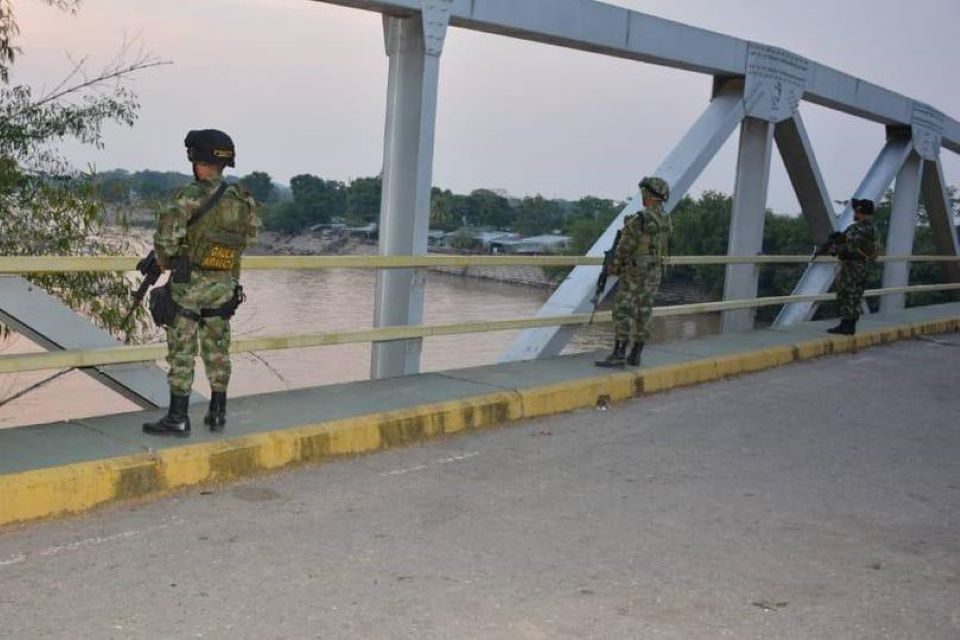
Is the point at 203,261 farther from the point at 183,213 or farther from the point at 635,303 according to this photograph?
the point at 635,303

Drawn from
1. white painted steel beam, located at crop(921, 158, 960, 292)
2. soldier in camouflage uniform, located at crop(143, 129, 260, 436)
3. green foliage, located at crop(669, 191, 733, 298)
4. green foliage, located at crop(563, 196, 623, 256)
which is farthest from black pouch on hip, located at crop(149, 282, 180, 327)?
green foliage, located at crop(669, 191, 733, 298)

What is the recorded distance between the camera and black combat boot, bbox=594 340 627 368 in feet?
24.6

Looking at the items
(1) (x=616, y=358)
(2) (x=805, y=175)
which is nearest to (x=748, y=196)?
(2) (x=805, y=175)

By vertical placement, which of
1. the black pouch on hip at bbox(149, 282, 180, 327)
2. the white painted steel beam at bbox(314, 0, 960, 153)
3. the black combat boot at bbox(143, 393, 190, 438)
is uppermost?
the white painted steel beam at bbox(314, 0, 960, 153)

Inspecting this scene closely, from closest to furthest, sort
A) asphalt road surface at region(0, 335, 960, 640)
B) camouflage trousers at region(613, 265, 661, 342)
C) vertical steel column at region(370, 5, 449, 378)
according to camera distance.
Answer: asphalt road surface at region(0, 335, 960, 640), vertical steel column at region(370, 5, 449, 378), camouflage trousers at region(613, 265, 661, 342)

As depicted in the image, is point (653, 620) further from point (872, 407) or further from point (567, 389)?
point (872, 407)

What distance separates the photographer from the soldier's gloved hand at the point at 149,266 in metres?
4.64

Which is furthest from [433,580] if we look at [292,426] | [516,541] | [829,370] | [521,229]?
[521,229]

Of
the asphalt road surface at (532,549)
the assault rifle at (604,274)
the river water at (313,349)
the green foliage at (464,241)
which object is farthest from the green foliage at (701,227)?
the asphalt road surface at (532,549)

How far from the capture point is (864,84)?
11.8 m

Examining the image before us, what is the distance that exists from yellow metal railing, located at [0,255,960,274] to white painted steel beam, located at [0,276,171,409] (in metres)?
0.25

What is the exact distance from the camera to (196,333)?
482 centimetres

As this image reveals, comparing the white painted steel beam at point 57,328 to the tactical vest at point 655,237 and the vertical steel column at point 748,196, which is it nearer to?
the tactical vest at point 655,237

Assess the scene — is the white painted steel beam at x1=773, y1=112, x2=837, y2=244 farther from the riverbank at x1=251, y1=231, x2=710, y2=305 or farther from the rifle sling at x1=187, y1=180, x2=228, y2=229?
the rifle sling at x1=187, y1=180, x2=228, y2=229
